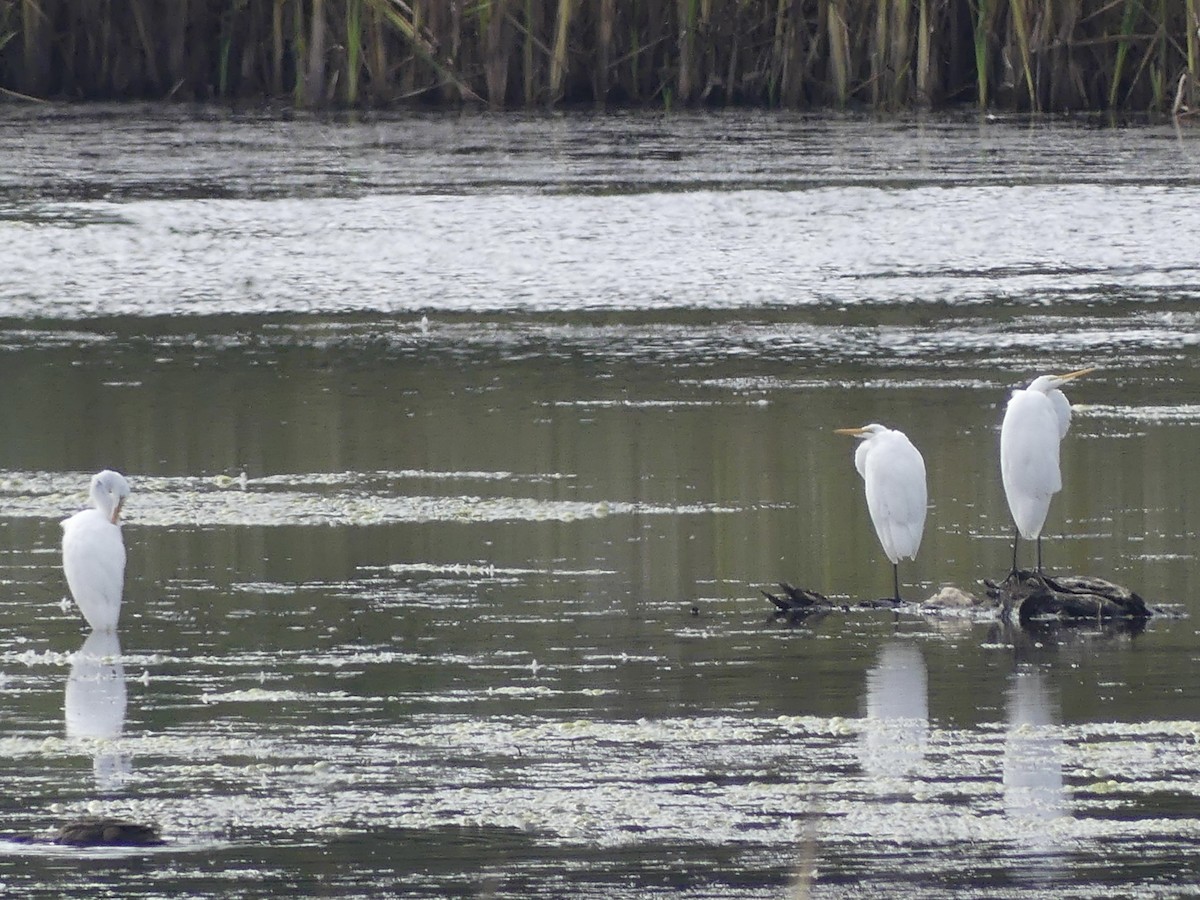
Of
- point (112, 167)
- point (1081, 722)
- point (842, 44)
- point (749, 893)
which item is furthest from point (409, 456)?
point (842, 44)

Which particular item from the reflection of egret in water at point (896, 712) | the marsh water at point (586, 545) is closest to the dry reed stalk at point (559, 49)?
the marsh water at point (586, 545)

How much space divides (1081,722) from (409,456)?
15.1 ft

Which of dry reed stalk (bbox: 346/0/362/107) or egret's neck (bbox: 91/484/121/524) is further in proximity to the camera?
dry reed stalk (bbox: 346/0/362/107)

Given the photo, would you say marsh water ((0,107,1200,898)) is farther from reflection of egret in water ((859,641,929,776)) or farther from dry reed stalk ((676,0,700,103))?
dry reed stalk ((676,0,700,103))

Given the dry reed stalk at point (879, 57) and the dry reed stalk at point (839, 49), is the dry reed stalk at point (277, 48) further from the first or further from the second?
the dry reed stalk at point (879, 57)

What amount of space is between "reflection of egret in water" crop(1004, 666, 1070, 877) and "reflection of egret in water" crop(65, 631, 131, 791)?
2.07 metres

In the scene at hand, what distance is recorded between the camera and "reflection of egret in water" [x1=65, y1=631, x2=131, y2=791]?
597 cm

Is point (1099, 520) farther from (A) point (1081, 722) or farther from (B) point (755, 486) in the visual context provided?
(A) point (1081, 722)

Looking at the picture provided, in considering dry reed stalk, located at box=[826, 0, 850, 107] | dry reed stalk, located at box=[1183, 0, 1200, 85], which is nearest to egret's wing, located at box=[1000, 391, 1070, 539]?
dry reed stalk, located at box=[1183, 0, 1200, 85]

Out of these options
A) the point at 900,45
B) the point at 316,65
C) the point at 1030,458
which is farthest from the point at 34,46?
the point at 1030,458

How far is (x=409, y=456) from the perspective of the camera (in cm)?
1045

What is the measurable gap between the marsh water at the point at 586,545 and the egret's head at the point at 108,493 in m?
0.27

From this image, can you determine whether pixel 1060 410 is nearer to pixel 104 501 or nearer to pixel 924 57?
pixel 104 501

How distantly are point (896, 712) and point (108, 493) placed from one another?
298 cm
